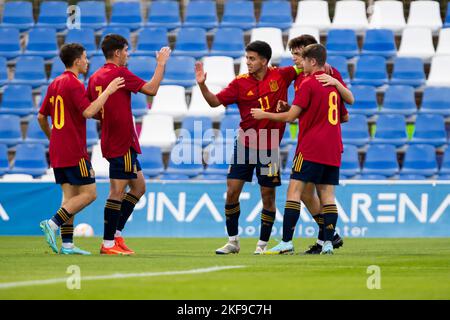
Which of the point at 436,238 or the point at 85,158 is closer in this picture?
the point at 85,158

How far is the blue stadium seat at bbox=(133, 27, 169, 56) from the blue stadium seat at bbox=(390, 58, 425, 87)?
14.0 ft

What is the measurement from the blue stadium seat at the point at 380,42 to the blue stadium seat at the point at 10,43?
21.4ft

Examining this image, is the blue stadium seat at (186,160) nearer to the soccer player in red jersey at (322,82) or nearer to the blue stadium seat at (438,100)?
the blue stadium seat at (438,100)

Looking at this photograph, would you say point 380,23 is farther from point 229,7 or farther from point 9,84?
point 9,84

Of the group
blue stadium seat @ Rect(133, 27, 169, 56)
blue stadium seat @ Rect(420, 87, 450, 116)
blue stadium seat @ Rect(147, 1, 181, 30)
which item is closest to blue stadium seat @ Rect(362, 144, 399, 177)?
blue stadium seat @ Rect(420, 87, 450, 116)

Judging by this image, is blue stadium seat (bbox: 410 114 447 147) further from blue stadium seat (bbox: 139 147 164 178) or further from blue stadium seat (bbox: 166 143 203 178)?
blue stadium seat (bbox: 139 147 164 178)

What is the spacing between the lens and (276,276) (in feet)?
21.4

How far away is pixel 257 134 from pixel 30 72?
29.4 feet

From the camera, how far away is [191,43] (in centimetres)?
1747

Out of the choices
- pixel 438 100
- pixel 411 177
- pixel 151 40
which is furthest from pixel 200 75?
pixel 151 40

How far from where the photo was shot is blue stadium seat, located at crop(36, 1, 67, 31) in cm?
1827
